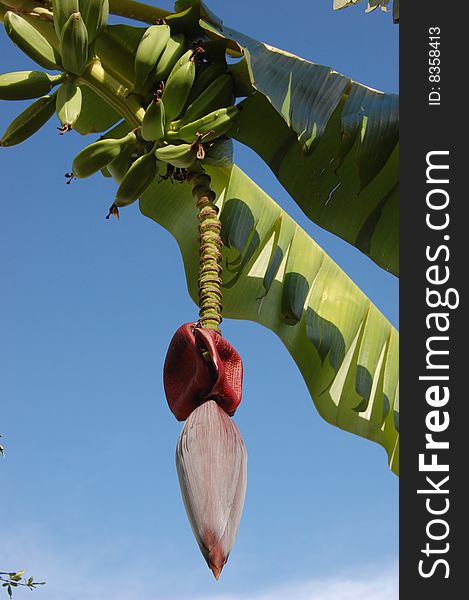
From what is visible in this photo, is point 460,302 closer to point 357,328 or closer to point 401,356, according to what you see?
point 401,356

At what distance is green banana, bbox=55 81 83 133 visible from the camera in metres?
1.25

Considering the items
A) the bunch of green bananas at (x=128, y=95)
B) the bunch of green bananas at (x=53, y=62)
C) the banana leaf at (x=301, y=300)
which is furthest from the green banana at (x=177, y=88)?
the banana leaf at (x=301, y=300)

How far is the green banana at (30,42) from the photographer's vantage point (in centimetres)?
131

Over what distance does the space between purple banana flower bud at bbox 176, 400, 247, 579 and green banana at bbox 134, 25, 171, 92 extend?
541mm

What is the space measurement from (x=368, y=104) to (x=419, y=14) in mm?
167

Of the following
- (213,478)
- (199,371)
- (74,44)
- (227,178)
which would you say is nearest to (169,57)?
(74,44)

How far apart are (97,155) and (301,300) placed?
674 millimetres

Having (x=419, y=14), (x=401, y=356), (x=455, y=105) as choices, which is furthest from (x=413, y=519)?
(x=419, y=14)

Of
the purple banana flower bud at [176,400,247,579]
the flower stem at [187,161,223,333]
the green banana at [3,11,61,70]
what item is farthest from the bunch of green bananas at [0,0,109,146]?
the purple banana flower bud at [176,400,247,579]

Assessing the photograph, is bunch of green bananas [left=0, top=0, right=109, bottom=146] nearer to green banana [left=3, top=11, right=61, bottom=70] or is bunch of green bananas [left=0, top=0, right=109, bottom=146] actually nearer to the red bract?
green banana [left=3, top=11, right=61, bottom=70]

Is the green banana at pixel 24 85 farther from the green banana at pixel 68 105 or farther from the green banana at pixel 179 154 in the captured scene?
the green banana at pixel 179 154

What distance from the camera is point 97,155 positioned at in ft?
4.13

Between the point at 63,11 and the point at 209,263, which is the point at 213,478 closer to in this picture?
the point at 209,263

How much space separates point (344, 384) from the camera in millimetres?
1922
